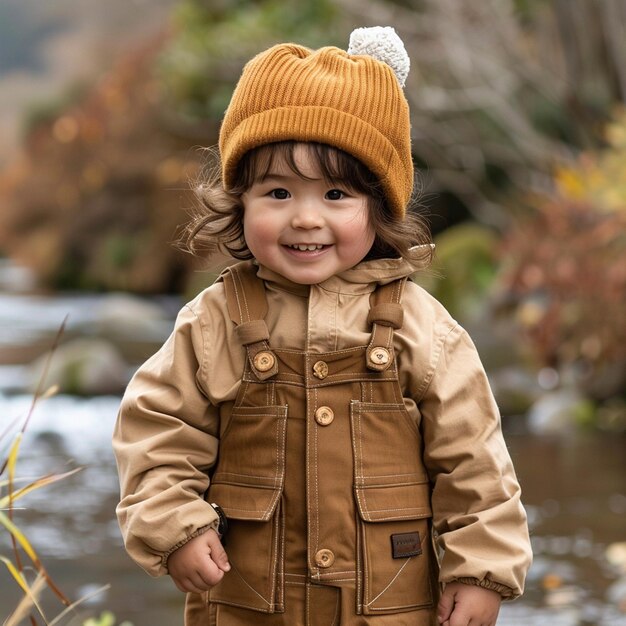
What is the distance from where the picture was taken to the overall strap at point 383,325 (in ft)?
7.68

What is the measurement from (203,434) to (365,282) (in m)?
0.43

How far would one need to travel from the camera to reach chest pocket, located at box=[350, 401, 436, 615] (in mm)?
2326

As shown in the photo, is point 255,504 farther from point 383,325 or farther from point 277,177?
point 277,177

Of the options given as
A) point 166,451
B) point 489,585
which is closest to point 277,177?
point 166,451

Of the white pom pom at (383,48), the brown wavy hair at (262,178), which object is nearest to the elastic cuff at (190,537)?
the brown wavy hair at (262,178)

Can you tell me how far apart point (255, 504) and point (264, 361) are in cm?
27

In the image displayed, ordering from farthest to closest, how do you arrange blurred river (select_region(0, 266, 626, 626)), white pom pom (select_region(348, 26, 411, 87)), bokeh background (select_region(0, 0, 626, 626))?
1. bokeh background (select_region(0, 0, 626, 626))
2. blurred river (select_region(0, 266, 626, 626))
3. white pom pom (select_region(348, 26, 411, 87))

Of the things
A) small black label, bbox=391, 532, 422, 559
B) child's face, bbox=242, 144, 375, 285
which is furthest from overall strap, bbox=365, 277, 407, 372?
small black label, bbox=391, 532, 422, 559

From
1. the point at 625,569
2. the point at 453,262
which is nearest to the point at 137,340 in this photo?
the point at 453,262

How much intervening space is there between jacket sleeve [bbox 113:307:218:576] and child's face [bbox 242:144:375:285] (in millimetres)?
206

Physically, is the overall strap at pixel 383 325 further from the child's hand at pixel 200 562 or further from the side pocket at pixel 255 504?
the child's hand at pixel 200 562

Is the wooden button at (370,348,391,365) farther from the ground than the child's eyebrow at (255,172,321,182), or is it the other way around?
the child's eyebrow at (255,172,321,182)

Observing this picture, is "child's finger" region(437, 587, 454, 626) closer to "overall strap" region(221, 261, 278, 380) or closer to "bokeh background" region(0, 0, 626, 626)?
"overall strap" region(221, 261, 278, 380)

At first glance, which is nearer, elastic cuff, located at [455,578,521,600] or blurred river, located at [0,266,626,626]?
elastic cuff, located at [455,578,521,600]
